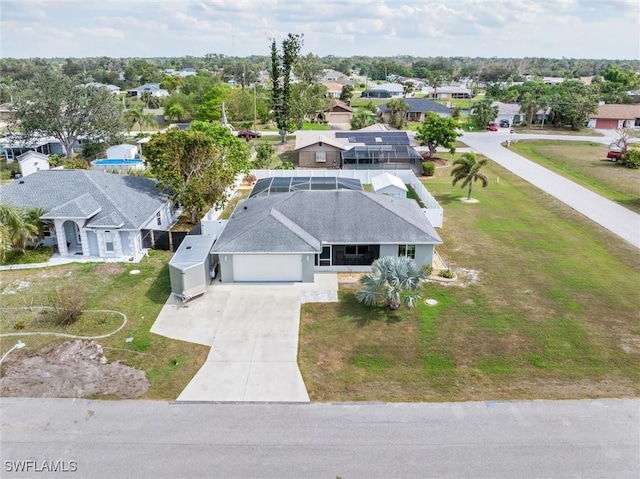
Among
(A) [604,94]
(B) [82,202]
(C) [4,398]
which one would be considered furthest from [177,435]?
(A) [604,94]

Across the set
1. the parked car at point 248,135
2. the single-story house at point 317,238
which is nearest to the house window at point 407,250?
the single-story house at point 317,238

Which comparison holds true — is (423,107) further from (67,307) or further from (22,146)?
(67,307)

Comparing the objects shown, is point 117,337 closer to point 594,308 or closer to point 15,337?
point 15,337

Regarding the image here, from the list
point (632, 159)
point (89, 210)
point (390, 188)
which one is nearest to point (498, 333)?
point (390, 188)

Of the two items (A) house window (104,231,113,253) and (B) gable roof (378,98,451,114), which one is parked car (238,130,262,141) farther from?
(A) house window (104,231,113,253)

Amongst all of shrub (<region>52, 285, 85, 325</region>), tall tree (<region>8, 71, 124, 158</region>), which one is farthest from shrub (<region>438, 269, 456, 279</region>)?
tall tree (<region>8, 71, 124, 158</region>)

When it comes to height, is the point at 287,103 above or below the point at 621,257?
above

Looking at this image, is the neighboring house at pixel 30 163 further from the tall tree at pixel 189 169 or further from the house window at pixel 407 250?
the house window at pixel 407 250
